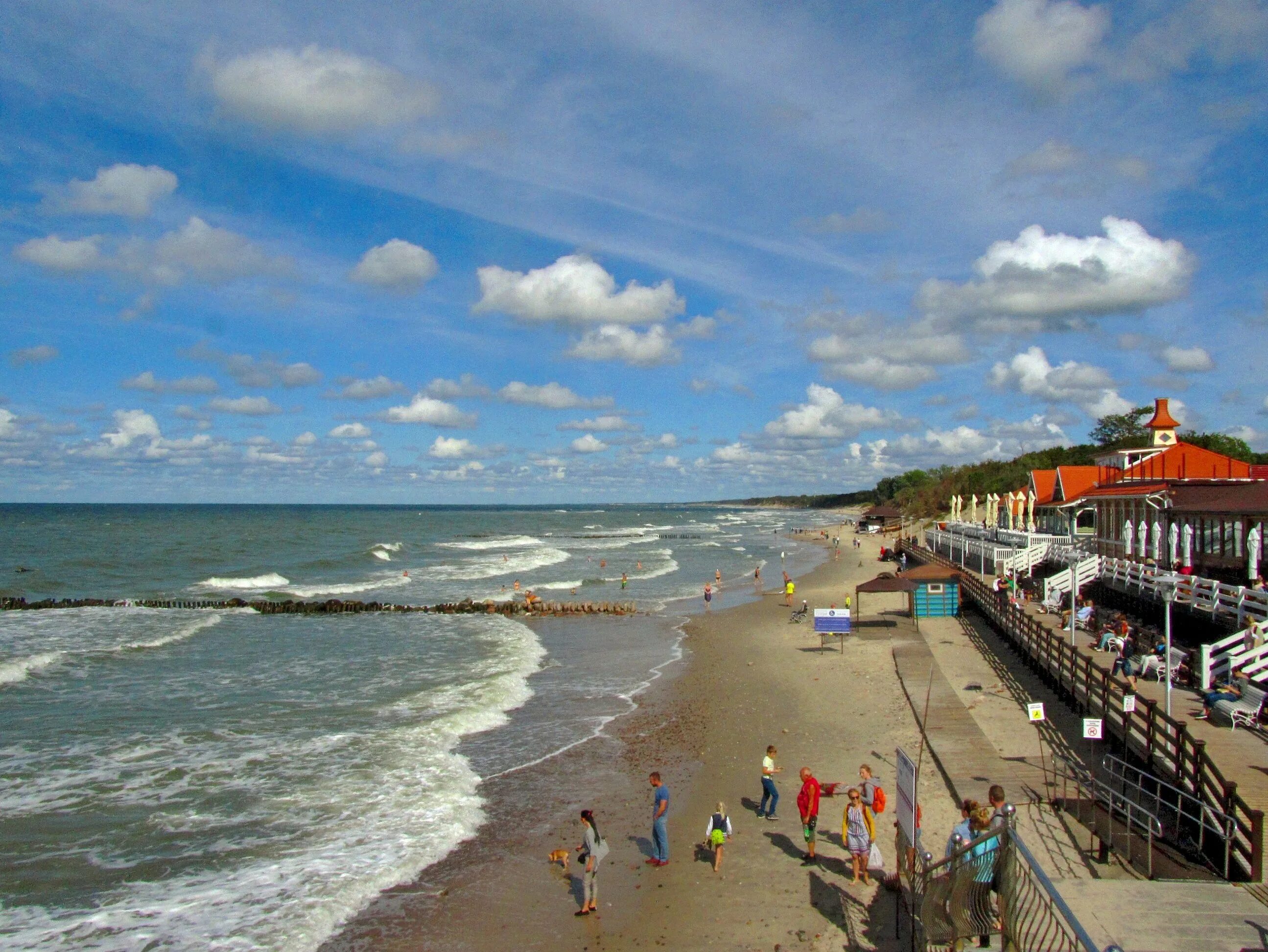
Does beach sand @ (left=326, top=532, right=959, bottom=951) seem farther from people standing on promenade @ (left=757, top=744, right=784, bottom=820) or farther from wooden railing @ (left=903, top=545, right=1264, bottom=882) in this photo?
wooden railing @ (left=903, top=545, right=1264, bottom=882)

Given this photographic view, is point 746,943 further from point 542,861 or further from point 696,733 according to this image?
point 696,733

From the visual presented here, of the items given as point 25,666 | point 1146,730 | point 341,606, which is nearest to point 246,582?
point 341,606

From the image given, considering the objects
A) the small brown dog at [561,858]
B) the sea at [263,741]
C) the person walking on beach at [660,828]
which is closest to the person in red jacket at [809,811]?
the person walking on beach at [660,828]

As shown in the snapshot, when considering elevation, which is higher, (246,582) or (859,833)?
(859,833)

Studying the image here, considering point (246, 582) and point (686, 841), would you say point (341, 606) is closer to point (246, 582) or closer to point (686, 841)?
point (246, 582)

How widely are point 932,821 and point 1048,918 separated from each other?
545cm

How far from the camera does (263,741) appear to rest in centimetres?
1734

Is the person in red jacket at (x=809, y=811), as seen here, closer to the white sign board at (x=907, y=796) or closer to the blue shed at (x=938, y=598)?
the white sign board at (x=907, y=796)

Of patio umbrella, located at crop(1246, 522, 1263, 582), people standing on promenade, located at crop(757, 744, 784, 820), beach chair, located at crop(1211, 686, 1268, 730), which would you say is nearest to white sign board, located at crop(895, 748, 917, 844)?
people standing on promenade, located at crop(757, 744, 784, 820)

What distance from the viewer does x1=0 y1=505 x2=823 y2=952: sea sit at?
10773 millimetres

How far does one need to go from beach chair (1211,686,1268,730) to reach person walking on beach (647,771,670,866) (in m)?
8.80

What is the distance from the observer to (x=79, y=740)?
17344 mm

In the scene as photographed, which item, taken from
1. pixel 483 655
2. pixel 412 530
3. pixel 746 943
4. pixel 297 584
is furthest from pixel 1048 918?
pixel 412 530

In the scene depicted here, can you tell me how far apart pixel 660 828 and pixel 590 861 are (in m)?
1.43
